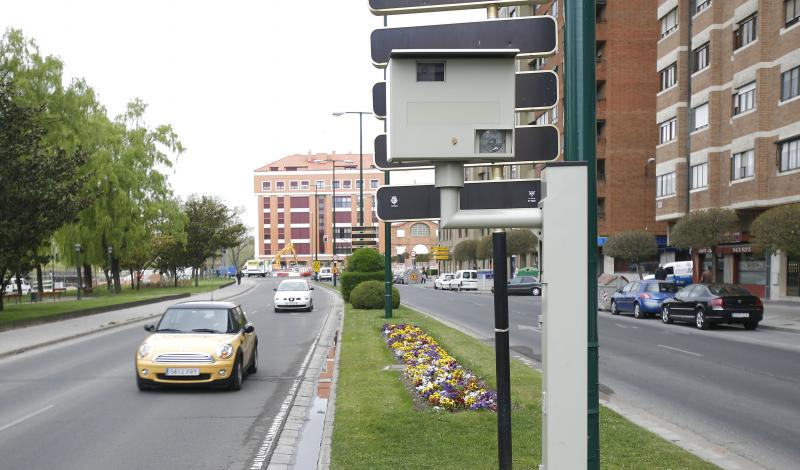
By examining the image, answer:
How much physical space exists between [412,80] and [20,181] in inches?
994

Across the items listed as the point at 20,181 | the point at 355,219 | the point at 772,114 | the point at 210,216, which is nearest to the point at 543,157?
the point at 20,181

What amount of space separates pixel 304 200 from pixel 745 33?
374 feet

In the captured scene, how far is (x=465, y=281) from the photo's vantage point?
64125 millimetres

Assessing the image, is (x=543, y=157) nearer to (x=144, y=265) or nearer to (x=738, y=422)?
(x=738, y=422)

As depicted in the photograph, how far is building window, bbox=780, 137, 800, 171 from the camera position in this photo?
32375 millimetres

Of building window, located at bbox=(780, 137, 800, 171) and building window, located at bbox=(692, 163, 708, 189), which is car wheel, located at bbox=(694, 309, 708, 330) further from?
building window, located at bbox=(692, 163, 708, 189)

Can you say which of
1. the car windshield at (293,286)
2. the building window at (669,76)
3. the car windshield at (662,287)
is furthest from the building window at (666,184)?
the car windshield at (293,286)

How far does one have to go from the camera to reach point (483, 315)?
3138 centimetres

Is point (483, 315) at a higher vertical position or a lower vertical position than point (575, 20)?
lower

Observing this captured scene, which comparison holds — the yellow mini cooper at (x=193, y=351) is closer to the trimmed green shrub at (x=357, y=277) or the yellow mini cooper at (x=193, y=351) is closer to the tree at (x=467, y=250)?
the trimmed green shrub at (x=357, y=277)

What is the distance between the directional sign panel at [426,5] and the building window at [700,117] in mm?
40302

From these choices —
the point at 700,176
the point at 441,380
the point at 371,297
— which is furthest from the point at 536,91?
the point at 700,176

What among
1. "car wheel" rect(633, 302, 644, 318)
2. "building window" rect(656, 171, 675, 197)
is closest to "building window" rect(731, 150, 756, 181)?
"building window" rect(656, 171, 675, 197)

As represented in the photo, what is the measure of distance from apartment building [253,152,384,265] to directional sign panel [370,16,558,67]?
453 feet
